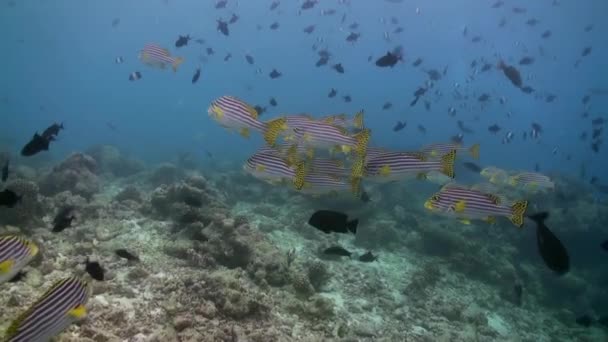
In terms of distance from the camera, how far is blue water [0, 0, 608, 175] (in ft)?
172

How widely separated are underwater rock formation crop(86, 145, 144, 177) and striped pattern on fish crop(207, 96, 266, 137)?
52.6ft

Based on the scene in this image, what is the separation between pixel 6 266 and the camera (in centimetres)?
351

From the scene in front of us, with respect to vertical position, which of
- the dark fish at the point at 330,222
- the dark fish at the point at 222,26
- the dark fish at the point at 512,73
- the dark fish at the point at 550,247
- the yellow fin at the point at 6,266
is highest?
the dark fish at the point at 222,26

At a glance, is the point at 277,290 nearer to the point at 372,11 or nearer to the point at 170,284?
the point at 170,284

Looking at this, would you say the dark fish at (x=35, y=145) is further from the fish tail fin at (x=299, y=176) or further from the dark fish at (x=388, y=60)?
the dark fish at (x=388, y=60)

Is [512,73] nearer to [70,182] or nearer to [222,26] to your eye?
[222,26]

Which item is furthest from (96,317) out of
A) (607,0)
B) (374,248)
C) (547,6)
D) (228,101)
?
(547,6)

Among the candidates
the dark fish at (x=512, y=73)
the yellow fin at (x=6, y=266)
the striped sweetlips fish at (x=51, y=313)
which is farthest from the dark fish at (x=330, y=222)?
the dark fish at (x=512, y=73)

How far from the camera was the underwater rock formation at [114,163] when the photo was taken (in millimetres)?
21125

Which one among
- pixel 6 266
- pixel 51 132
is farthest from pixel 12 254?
pixel 51 132

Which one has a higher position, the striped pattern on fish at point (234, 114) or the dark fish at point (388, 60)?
the dark fish at point (388, 60)

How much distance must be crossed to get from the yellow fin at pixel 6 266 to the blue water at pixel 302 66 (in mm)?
15812

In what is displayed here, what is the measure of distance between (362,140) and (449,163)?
4.72 feet

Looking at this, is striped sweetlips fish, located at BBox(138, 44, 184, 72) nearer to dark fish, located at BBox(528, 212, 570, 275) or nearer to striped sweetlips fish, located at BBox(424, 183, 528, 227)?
striped sweetlips fish, located at BBox(424, 183, 528, 227)
